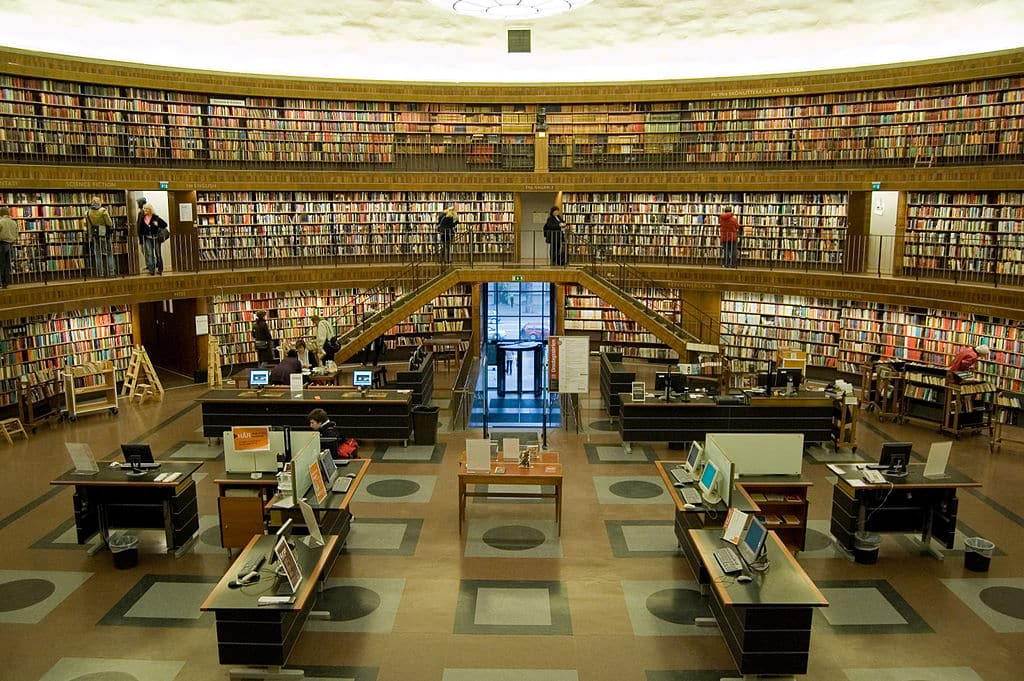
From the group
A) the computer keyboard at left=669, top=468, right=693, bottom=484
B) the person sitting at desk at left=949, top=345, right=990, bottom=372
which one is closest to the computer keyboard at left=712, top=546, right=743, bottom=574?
the computer keyboard at left=669, top=468, right=693, bottom=484

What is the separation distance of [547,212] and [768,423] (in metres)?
8.56

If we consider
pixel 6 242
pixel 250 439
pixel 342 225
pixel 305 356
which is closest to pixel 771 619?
pixel 250 439

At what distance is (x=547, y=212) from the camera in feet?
60.6

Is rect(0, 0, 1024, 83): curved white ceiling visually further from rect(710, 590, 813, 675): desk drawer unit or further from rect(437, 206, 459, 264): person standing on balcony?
rect(710, 590, 813, 675): desk drawer unit

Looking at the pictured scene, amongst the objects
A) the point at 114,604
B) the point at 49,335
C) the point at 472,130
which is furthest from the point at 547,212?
the point at 114,604

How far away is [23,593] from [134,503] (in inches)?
49.9

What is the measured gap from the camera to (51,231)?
1407cm

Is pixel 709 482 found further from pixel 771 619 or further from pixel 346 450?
pixel 346 450

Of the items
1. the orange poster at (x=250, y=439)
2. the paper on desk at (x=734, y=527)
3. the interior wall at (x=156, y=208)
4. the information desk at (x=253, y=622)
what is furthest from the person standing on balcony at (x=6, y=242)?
the paper on desk at (x=734, y=527)

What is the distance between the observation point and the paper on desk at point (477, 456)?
8484 mm

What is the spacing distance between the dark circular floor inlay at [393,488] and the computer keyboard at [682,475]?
11.0 feet

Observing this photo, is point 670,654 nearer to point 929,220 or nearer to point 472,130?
point 929,220

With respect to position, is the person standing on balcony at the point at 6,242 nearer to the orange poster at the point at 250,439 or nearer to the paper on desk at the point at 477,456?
the orange poster at the point at 250,439

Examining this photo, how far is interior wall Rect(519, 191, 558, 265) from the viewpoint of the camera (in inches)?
722
